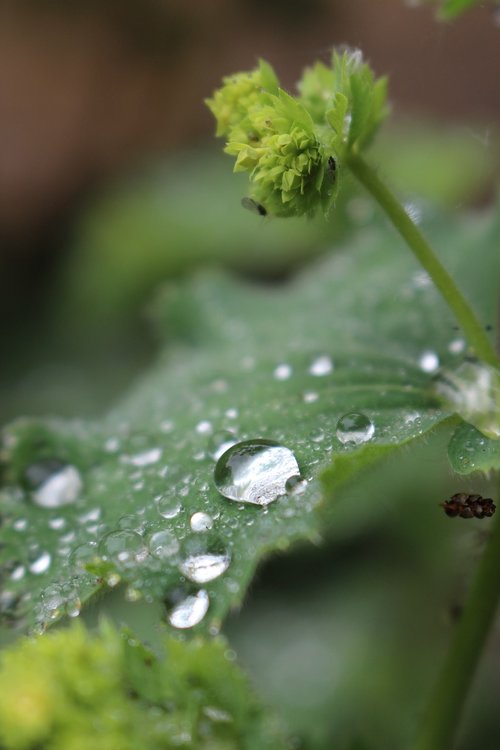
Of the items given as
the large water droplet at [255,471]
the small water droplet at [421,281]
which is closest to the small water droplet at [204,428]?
the large water droplet at [255,471]

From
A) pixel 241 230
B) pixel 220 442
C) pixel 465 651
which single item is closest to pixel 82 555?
pixel 220 442

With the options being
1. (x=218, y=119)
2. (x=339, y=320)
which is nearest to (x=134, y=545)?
(x=218, y=119)

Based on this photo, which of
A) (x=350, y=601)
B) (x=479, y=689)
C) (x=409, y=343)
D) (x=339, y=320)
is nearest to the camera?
(x=409, y=343)

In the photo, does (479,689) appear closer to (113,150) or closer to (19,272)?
(19,272)

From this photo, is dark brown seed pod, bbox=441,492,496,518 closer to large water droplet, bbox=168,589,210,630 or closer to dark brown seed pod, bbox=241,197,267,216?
large water droplet, bbox=168,589,210,630

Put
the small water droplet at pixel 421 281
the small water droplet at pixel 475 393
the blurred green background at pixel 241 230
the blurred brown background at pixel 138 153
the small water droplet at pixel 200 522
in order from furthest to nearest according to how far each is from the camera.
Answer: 1. the blurred brown background at pixel 138 153
2. the blurred green background at pixel 241 230
3. the small water droplet at pixel 421 281
4. the small water droplet at pixel 475 393
5. the small water droplet at pixel 200 522

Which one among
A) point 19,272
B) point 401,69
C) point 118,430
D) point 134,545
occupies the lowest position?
point 19,272

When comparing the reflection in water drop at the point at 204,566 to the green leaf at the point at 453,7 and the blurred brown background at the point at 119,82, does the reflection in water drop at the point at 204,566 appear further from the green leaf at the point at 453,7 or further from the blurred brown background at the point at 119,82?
the blurred brown background at the point at 119,82
